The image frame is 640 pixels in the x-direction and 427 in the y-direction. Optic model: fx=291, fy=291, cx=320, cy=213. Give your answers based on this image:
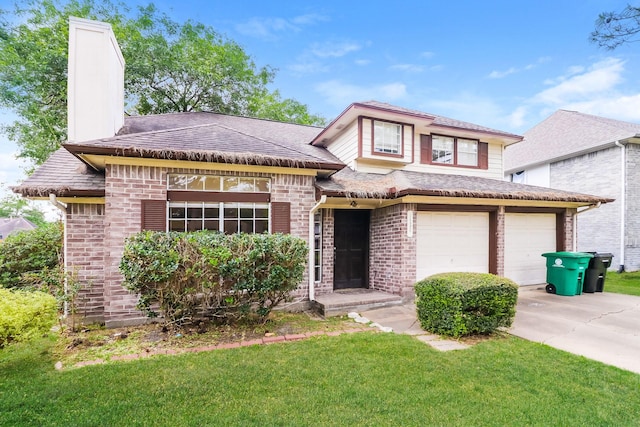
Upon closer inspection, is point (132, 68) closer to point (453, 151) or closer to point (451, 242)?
point (453, 151)

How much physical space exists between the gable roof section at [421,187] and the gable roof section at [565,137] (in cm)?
653

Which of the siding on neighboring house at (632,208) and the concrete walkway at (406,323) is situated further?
the siding on neighboring house at (632,208)

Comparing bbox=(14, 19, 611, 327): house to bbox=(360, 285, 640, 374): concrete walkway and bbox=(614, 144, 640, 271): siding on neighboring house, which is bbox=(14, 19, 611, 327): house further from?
bbox=(614, 144, 640, 271): siding on neighboring house

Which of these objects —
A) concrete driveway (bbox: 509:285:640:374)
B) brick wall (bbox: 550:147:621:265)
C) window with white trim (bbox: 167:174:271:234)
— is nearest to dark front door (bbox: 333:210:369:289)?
window with white trim (bbox: 167:174:271:234)

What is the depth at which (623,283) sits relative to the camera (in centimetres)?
1016

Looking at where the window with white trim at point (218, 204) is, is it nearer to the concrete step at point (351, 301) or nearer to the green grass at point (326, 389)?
the concrete step at point (351, 301)

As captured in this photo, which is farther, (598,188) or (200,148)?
(598,188)

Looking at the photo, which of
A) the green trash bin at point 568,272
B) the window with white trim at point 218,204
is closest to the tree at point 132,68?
the window with white trim at point 218,204

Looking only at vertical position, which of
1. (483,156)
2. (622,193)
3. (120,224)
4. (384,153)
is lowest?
(120,224)

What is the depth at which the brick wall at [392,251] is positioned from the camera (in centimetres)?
711

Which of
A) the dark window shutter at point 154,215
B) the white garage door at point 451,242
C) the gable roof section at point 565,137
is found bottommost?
the white garage door at point 451,242

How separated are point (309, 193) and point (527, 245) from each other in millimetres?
7209

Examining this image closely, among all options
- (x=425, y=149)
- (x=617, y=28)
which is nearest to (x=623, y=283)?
(x=617, y=28)

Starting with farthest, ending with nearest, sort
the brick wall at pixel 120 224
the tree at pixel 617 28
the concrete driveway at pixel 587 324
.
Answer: the tree at pixel 617 28 < the brick wall at pixel 120 224 < the concrete driveway at pixel 587 324
